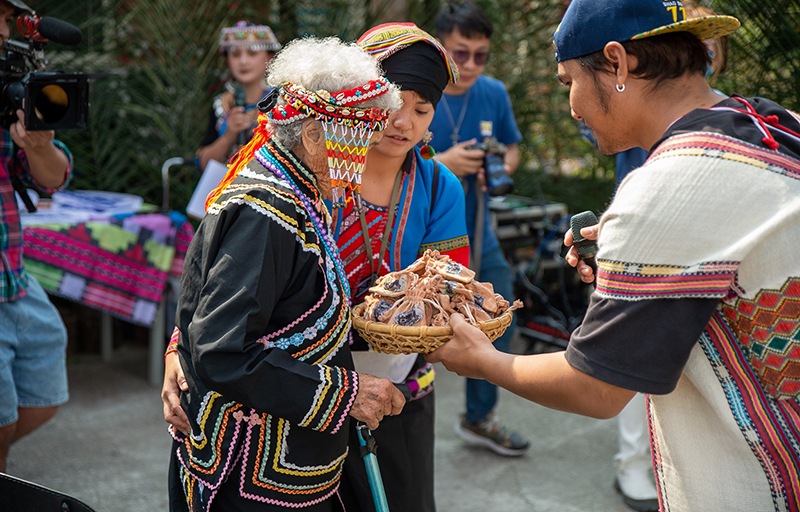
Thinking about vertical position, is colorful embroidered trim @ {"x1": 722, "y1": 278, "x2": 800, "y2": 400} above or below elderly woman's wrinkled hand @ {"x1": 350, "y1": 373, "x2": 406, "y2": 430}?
above

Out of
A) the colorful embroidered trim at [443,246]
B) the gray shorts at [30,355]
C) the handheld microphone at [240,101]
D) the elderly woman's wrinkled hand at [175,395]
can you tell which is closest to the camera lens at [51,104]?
the gray shorts at [30,355]

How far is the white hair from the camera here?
1795mm

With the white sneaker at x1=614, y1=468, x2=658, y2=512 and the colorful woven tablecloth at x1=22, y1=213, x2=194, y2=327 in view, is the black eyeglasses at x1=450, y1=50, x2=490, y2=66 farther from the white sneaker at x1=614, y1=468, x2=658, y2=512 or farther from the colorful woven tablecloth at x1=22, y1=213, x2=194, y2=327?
the white sneaker at x1=614, y1=468, x2=658, y2=512

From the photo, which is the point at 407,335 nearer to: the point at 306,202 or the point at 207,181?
the point at 306,202

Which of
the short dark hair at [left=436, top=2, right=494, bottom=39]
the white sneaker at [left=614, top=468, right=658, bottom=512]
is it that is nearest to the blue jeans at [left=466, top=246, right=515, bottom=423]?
the white sneaker at [left=614, top=468, right=658, bottom=512]

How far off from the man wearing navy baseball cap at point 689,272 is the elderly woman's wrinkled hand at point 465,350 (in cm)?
16

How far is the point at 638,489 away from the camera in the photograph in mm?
Answer: 3479

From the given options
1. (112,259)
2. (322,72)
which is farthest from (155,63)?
(322,72)

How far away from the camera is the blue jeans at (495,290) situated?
3963mm

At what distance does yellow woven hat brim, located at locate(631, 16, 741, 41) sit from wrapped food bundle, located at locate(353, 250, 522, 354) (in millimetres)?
827

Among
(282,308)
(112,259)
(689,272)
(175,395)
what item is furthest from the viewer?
(112,259)

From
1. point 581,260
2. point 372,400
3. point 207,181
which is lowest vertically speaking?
point 207,181

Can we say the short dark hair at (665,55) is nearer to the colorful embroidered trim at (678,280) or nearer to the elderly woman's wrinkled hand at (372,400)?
the colorful embroidered trim at (678,280)

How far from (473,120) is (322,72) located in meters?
2.40
